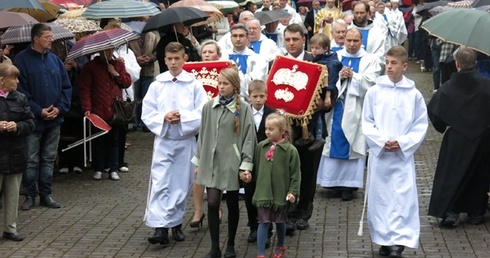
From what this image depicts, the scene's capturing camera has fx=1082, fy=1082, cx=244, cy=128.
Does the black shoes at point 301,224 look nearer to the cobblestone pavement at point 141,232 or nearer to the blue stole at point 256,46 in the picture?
the cobblestone pavement at point 141,232

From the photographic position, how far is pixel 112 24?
14.6 metres

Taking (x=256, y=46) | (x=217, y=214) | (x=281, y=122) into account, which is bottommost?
(x=217, y=214)

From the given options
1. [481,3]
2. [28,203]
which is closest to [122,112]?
[28,203]

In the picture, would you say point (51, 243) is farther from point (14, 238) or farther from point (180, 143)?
point (180, 143)

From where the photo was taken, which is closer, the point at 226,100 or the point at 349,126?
the point at 226,100

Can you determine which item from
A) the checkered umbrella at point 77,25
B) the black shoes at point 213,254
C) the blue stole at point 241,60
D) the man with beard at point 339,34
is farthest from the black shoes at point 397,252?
the checkered umbrella at point 77,25

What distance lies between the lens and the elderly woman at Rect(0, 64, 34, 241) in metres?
10.3

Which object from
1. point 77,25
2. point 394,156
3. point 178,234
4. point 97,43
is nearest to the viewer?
point 394,156

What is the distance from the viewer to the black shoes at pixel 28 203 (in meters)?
12.0

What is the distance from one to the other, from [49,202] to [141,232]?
5.64ft

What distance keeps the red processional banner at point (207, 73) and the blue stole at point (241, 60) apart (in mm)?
1107

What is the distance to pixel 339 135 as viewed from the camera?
510 inches

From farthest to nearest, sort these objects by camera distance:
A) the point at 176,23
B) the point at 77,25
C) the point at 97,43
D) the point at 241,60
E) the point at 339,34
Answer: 1. the point at 176,23
2. the point at 339,34
3. the point at 77,25
4. the point at 97,43
5. the point at 241,60

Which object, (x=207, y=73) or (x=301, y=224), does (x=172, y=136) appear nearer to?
(x=207, y=73)
